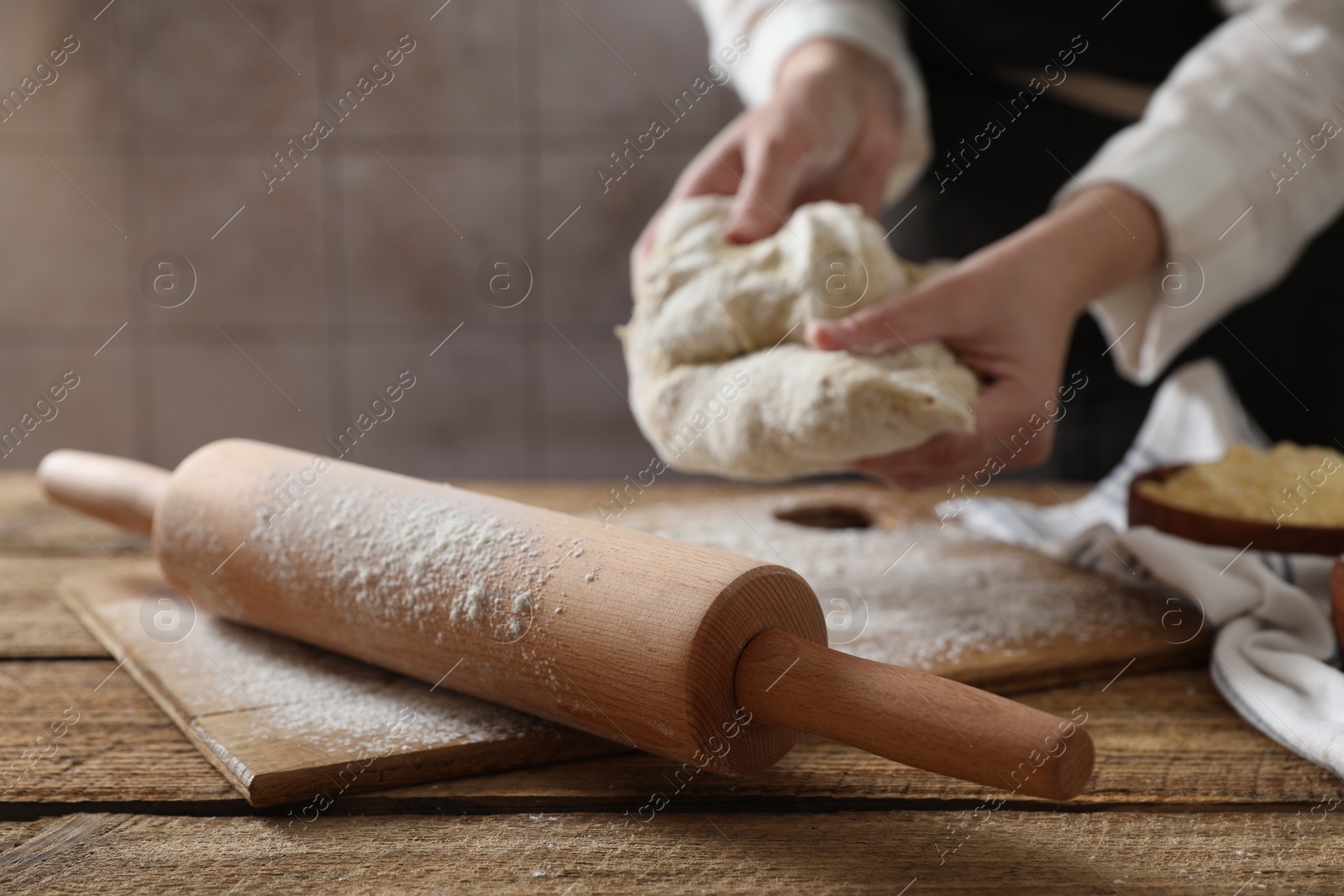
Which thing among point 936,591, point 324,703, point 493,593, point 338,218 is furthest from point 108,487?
point 338,218

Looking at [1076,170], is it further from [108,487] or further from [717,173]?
[108,487]

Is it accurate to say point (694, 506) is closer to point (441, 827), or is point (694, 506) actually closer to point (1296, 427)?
point (441, 827)

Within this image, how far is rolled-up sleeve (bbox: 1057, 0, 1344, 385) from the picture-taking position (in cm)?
111

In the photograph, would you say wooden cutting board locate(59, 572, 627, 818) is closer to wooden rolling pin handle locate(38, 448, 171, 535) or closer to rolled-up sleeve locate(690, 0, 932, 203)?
wooden rolling pin handle locate(38, 448, 171, 535)

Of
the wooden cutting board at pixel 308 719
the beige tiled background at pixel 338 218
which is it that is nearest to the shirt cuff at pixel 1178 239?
the wooden cutting board at pixel 308 719

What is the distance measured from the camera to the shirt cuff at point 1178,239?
1.10m

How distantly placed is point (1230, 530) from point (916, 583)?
0.88 feet

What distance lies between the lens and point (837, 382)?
0.79m

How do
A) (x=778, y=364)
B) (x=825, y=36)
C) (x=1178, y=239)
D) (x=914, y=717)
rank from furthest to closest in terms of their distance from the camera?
(x=825, y=36) → (x=1178, y=239) → (x=778, y=364) → (x=914, y=717)

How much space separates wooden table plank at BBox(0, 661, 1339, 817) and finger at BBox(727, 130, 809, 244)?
50 centimetres

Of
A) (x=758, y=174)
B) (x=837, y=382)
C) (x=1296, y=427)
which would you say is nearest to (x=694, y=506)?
(x=758, y=174)

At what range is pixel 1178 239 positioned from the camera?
111 cm

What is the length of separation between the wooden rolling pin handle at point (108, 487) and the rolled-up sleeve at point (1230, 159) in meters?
0.93

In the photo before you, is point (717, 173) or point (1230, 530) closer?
point (1230, 530)
